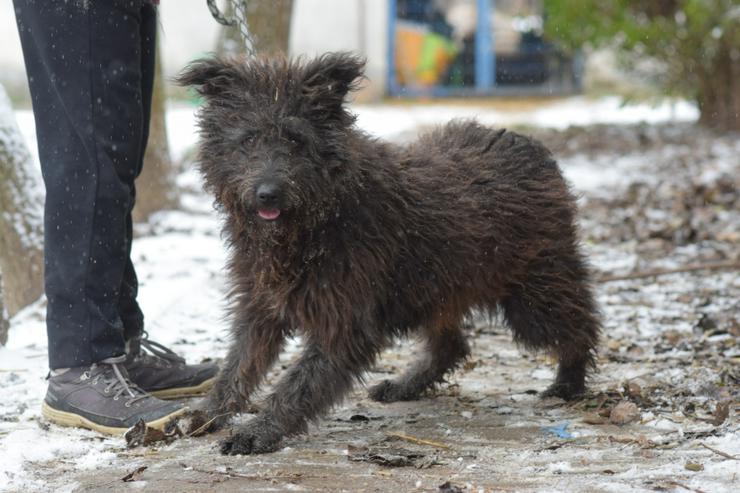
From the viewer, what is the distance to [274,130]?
381 centimetres

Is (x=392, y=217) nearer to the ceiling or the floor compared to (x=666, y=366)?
nearer to the ceiling

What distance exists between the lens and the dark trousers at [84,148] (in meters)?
3.92

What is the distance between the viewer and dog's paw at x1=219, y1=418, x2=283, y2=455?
3.80m

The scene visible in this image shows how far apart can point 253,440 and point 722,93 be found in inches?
431

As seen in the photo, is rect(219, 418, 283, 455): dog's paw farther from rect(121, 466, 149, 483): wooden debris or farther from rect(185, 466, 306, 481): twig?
rect(121, 466, 149, 483): wooden debris

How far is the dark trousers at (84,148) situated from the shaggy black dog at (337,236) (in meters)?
0.36

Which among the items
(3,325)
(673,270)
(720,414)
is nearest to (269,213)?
(720,414)

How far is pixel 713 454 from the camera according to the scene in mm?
3617

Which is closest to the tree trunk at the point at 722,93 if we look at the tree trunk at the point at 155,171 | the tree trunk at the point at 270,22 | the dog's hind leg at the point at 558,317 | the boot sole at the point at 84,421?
the tree trunk at the point at 270,22

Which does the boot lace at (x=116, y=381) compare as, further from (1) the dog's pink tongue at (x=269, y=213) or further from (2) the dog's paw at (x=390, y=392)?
(2) the dog's paw at (x=390, y=392)

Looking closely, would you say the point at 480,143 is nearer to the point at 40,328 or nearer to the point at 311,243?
the point at 311,243

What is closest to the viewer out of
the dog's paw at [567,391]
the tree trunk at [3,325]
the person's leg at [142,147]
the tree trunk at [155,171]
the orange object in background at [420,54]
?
the person's leg at [142,147]

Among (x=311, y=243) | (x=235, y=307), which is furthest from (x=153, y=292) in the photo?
(x=311, y=243)

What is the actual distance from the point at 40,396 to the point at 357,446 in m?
1.62
